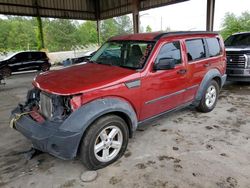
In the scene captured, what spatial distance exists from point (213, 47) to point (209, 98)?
107cm

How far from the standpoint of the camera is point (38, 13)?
16.7 m

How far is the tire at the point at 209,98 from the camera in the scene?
4.70 m

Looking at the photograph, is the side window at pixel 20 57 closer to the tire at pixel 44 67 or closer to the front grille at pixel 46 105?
the tire at pixel 44 67

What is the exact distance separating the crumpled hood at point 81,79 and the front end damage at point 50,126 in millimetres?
102

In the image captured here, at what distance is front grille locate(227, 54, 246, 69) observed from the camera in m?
6.72

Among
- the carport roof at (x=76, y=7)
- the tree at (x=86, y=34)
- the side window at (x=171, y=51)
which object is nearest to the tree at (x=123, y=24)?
the tree at (x=86, y=34)

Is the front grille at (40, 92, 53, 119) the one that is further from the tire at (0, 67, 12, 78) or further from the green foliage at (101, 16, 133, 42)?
the green foliage at (101, 16, 133, 42)

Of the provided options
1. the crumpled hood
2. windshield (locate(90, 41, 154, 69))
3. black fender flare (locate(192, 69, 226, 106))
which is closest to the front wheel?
black fender flare (locate(192, 69, 226, 106))

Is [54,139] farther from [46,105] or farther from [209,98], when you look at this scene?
[209,98]

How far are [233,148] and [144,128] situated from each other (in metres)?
1.50

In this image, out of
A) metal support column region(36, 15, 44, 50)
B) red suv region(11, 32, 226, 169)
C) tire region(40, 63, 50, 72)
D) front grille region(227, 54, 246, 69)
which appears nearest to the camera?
red suv region(11, 32, 226, 169)

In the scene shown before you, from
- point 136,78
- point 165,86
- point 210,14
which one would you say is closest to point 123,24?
point 210,14

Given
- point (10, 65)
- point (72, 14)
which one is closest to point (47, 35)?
point (72, 14)

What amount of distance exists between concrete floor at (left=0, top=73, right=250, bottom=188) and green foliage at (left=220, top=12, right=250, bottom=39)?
14983 millimetres
